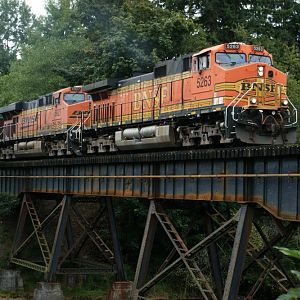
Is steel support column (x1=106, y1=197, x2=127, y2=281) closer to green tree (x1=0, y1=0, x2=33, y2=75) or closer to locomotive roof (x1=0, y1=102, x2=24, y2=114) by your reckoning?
locomotive roof (x1=0, y1=102, x2=24, y2=114)

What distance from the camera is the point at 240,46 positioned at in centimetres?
2047

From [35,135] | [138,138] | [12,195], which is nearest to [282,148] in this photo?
[138,138]

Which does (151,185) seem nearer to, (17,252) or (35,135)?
(17,252)

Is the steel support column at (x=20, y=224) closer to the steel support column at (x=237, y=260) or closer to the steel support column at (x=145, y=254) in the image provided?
the steel support column at (x=145, y=254)

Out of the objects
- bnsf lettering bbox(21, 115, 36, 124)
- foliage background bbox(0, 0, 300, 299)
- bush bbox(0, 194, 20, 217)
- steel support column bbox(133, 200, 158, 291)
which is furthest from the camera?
foliage background bbox(0, 0, 300, 299)

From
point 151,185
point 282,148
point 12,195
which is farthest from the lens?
point 12,195

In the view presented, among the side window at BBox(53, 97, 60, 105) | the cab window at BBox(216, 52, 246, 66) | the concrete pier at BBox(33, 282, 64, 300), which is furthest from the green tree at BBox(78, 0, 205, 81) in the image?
the concrete pier at BBox(33, 282, 64, 300)

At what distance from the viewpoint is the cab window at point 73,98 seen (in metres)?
30.2

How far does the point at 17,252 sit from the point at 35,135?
774 cm

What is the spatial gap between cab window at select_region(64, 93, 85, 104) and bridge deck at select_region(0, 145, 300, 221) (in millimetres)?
7352

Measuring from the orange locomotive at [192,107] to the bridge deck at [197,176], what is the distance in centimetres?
238

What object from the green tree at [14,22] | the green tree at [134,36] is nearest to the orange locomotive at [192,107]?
the green tree at [134,36]

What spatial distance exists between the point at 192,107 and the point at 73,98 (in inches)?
458

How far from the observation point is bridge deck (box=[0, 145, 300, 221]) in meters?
12.3
